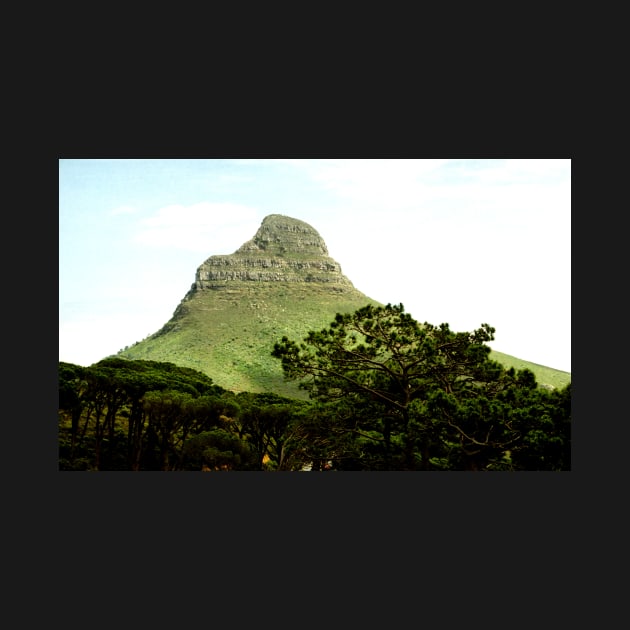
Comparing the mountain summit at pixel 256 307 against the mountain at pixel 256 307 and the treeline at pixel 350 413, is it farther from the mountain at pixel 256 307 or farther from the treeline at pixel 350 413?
the treeline at pixel 350 413

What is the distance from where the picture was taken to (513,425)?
53.6ft

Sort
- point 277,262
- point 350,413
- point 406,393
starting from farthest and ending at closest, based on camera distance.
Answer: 1. point 277,262
2. point 350,413
3. point 406,393

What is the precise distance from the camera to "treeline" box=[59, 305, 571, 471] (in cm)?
1655

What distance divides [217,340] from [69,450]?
22952 mm

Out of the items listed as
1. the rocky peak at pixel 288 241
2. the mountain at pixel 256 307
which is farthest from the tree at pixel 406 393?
the rocky peak at pixel 288 241

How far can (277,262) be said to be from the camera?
174 feet

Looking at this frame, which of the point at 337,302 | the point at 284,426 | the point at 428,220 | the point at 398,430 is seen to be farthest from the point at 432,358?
the point at 337,302

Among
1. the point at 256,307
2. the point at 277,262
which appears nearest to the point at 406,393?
the point at 256,307

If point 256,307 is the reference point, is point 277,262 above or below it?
above

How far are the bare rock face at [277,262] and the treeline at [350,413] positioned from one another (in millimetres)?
23399

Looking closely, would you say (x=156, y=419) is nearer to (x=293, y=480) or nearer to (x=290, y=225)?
(x=293, y=480)

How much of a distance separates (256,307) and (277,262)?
719 centimetres

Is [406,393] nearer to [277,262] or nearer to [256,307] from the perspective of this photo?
[256,307]

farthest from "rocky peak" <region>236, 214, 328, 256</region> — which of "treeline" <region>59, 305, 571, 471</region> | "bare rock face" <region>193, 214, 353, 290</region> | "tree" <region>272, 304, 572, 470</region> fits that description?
"tree" <region>272, 304, 572, 470</region>
